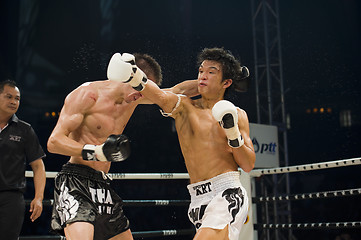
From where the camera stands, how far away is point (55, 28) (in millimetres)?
8812

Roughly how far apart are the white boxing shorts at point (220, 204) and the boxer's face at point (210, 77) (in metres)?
0.42

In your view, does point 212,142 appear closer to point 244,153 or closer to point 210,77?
point 244,153

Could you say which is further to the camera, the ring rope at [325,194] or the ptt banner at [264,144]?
the ptt banner at [264,144]

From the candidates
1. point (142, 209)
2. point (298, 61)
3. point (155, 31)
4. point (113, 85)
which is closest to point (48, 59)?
point (155, 31)

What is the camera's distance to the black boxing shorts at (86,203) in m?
2.05

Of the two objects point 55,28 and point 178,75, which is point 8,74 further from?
point 178,75

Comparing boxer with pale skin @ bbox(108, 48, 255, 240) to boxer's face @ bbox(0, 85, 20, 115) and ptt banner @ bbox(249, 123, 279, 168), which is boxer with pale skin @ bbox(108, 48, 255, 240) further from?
ptt banner @ bbox(249, 123, 279, 168)

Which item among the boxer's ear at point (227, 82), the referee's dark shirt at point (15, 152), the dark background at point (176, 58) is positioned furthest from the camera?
the dark background at point (176, 58)

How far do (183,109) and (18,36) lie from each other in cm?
701

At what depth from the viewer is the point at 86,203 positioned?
2.09 metres

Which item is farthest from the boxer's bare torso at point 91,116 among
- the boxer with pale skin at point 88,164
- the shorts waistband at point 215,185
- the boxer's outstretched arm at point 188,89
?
the shorts waistband at point 215,185

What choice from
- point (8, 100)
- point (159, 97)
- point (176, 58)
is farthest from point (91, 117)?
point (176, 58)

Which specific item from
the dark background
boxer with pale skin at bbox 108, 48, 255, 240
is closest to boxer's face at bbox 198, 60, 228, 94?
boxer with pale skin at bbox 108, 48, 255, 240

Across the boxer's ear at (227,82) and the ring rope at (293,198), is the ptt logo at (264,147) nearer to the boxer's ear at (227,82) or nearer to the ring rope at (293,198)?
the ring rope at (293,198)
